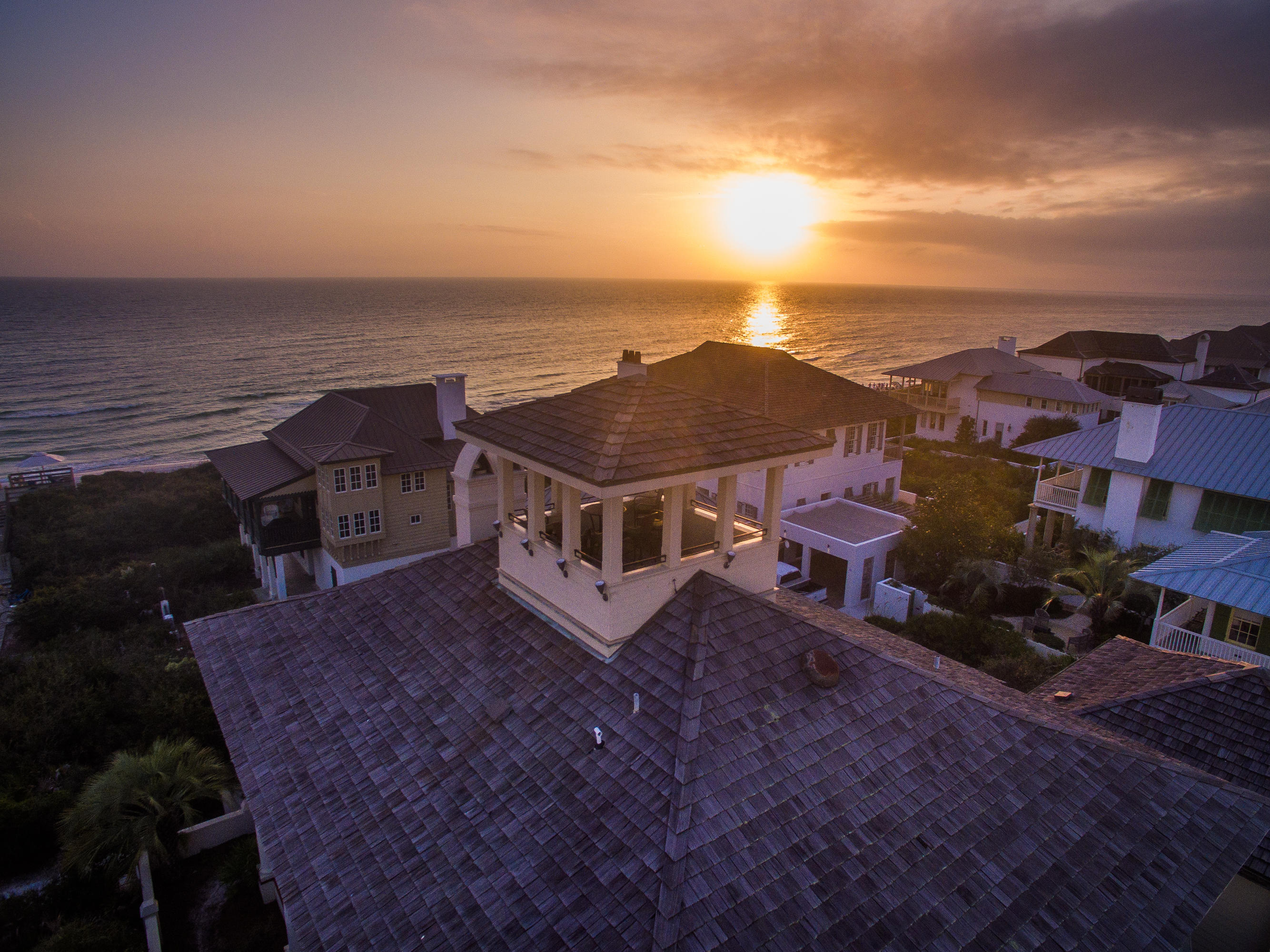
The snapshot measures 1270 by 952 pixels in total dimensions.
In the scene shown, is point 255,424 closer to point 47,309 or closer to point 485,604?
point 485,604

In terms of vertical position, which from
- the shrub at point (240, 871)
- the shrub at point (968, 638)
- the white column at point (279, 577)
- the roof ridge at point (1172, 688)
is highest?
the roof ridge at point (1172, 688)

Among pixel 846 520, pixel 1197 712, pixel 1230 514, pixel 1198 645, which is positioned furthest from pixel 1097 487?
pixel 1197 712

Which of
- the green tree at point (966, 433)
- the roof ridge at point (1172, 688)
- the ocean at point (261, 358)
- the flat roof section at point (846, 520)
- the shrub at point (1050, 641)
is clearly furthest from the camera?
the ocean at point (261, 358)

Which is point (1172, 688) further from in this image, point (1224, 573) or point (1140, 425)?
point (1140, 425)

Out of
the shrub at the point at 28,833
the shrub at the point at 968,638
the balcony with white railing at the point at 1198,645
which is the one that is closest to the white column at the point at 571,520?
the shrub at the point at 28,833

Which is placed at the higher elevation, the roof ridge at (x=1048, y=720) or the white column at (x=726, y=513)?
the white column at (x=726, y=513)

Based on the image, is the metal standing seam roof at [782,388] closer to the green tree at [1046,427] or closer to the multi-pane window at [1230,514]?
the multi-pane window at [1230,514]

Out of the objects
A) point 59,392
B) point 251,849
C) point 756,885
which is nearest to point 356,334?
point 59,392
